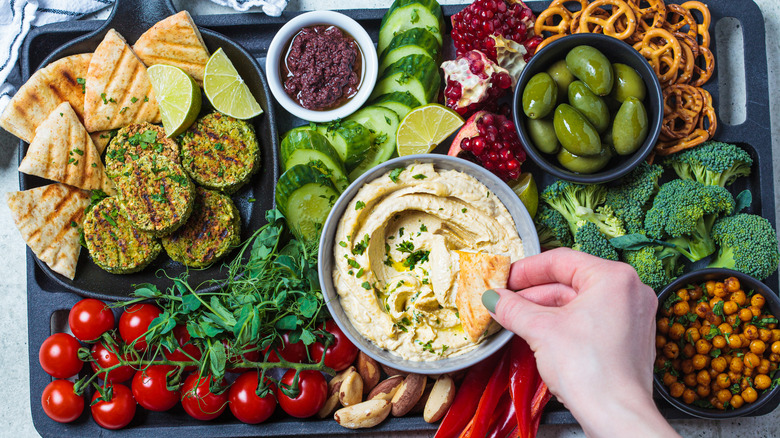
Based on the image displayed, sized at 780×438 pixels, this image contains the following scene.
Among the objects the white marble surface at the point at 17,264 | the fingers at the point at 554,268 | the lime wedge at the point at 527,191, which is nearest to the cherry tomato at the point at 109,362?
the white marble surface at the point at 17,264

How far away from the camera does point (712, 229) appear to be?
2.74 meters

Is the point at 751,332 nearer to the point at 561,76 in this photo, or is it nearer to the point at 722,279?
the point at 722,279

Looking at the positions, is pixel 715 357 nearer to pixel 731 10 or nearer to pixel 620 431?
pixel 620 431

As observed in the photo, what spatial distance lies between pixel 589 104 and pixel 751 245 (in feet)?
3.52

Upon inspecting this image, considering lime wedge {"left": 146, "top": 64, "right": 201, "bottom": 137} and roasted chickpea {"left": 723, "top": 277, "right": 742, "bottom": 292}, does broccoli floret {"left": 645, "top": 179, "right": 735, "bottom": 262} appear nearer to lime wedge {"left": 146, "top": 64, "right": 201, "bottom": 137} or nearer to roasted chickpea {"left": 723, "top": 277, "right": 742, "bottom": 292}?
roasted chickpea {"left": 723, "top": 277, "right": 742, "bottom": 292}

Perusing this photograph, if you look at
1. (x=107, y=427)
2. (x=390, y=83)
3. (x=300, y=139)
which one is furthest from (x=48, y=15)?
(x=107, y=427)

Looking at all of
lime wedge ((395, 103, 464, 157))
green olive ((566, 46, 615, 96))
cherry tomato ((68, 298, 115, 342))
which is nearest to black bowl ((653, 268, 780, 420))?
green olive ((566, 46, 615, 96))

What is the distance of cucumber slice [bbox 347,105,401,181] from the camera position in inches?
109

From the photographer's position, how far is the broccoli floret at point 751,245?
2.59 m

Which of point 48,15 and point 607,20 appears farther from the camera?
point 48,15

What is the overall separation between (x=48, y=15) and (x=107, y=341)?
1879 millimetres

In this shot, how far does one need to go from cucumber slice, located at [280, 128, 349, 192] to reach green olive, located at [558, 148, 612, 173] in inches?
43.2

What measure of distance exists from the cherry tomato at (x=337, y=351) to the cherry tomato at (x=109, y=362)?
38.4 inches

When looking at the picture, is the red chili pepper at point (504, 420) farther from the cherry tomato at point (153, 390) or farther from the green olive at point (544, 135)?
the cherry tomato at point (153, 390)
